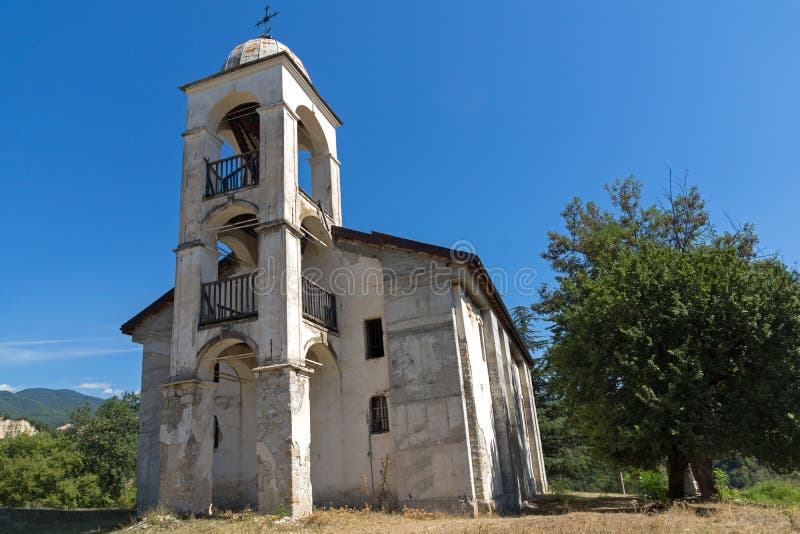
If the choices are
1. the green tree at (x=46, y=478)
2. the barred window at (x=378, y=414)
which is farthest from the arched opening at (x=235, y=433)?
the green tree at (x=46, y=478)

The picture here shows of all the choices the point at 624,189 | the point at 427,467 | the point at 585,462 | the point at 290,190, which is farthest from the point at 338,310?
the point at 585,462

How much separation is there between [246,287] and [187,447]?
476cm

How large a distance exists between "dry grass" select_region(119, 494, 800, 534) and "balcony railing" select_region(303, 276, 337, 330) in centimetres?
560

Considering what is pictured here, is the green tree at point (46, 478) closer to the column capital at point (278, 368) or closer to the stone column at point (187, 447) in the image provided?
the stone column at point (187, 447)

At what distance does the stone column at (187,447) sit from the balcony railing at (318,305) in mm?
3584

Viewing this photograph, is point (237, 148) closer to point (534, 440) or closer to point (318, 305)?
point (318, 305)

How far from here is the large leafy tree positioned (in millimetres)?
13617

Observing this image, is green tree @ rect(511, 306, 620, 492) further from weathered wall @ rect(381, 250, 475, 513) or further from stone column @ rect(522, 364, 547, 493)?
weathered wall @ rect(381, 250, 475, 513)

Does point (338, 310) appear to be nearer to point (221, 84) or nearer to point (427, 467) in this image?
point (427, 467)

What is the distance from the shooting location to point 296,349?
48.5 ft

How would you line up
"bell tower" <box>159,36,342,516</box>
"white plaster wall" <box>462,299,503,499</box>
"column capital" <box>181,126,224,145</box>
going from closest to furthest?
"bell tower" <box>159,36,342,516</box> → "white plaster wall" <box>462,299,503,499</box> → "column capital" <box>181,126,224,145</box>

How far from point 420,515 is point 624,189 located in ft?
67.5

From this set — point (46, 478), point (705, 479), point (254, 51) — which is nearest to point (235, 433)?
point (254, 51)

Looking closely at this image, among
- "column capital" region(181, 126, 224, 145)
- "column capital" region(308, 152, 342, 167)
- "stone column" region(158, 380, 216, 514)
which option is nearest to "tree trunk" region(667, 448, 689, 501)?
"stone column" region(158, 380, 216, 514)
